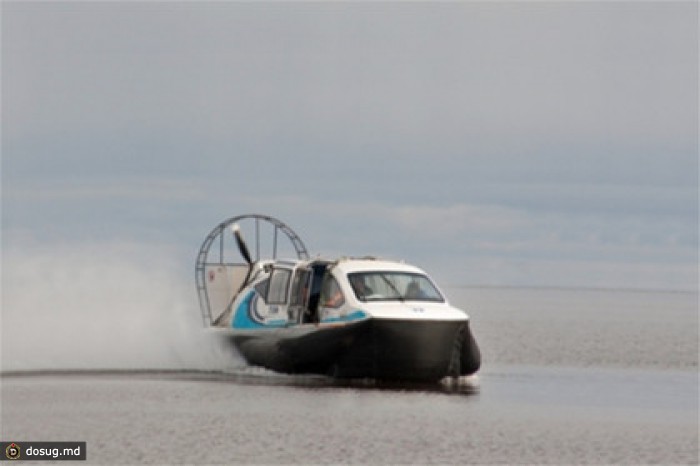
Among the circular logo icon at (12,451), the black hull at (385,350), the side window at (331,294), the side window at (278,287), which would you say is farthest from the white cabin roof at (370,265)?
the circular logo icon at (12,451)

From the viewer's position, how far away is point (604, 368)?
52.8 meters

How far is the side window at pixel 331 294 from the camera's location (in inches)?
1545

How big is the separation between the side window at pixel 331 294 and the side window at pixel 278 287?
1.61m

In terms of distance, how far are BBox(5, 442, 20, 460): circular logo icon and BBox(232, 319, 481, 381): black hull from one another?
11031 mm

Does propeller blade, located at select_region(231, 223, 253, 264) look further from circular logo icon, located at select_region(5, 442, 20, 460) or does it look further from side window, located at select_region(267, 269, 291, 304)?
circular logo icon, located at select_region(5, 442, 20, 460)

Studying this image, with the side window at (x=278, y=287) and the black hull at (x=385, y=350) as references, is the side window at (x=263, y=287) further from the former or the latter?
the black hull at (x=385, y=350)

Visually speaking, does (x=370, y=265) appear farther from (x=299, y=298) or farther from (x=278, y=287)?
(x=278, y=287)

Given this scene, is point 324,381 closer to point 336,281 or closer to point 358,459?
point 336,281

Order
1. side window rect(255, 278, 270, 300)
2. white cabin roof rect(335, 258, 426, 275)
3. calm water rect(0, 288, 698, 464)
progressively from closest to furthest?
1. calm water rect(0, 288, 698, 464)
2. white cabin roof rect(335, 258, 426, 275)
3. side window rect(255, 278, 270, 300)

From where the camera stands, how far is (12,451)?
91.2 ft

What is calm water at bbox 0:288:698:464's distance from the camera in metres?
29.6

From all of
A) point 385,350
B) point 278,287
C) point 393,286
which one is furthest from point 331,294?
point 385,350

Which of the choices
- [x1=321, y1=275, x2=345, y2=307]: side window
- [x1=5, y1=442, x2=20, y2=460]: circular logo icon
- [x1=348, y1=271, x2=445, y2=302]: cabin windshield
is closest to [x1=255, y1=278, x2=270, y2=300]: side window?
[x1=321, y1=275, x2=345, y2=307]: side window

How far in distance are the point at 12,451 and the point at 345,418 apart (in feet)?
26.5
